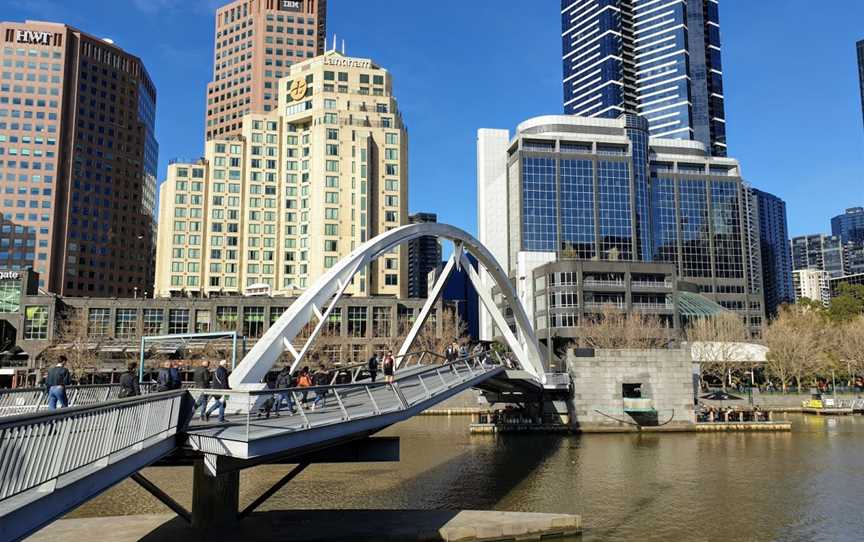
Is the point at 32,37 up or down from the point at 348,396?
up

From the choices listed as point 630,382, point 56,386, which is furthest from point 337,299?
point 630,382

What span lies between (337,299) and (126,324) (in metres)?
75.5

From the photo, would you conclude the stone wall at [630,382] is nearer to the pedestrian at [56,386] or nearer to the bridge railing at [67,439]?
the pedestrian at [56,386]

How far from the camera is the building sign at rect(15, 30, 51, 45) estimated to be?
5679 inches

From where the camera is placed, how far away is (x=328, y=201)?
108688mm

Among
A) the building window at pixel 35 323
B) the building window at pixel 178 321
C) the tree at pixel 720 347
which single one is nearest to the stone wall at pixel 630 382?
the tree at pixel 720 347

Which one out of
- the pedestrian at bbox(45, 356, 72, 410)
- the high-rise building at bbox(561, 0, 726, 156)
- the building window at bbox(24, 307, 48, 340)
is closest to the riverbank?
the pedestrian at bbox(45, 356, 72, 410)

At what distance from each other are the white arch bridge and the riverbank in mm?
825

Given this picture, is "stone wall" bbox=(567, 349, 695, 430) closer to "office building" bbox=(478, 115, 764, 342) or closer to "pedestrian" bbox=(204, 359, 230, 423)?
"pedestrian" bbox=(204, 359, 230, 423)

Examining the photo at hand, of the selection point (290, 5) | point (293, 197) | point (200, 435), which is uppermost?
point (290, 5)

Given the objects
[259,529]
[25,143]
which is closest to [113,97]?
[25,143]

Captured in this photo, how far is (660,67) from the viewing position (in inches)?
7190

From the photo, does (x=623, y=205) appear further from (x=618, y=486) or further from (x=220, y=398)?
(x=220, y=398)

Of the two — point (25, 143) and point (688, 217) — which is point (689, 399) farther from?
point (25, 143)
